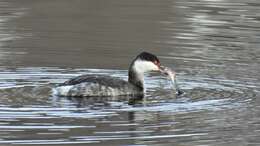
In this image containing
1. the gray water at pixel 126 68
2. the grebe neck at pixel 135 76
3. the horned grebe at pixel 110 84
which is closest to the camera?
the gray water at pixel 126 68

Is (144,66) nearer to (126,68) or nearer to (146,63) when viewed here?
(146,63)

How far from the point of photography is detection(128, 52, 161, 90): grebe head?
16.3 meters

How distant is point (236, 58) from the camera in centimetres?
1880

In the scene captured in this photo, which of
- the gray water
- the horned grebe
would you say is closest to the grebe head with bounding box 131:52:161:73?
the horned grebe

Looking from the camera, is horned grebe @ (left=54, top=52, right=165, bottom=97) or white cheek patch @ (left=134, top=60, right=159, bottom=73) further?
white cheek patch @ (left=134, top=60, right=159, bottom=73)

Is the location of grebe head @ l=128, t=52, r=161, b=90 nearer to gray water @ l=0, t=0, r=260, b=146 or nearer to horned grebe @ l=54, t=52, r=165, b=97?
horned grebe @ l=54, t=52, r=165, b=97

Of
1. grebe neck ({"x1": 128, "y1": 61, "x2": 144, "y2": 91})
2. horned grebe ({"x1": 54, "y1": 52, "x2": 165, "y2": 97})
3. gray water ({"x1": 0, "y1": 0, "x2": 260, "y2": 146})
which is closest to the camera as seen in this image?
gray water ({"x1": 0, "y1": 0, "x2": 260, "y2": 146})

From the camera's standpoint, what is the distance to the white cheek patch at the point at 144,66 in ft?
53.4

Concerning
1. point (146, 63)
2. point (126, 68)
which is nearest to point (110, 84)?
point (146, 63)

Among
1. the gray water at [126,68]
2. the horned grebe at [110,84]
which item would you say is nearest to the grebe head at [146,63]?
the horned grebe at [110,84]

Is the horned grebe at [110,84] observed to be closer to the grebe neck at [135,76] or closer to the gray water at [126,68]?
the grebe neck at [135,76]

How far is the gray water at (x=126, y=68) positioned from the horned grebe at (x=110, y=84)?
20 centimetres

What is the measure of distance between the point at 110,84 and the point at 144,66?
87 centimetres

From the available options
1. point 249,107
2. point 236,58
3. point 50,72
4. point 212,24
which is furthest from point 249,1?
point 249,107
